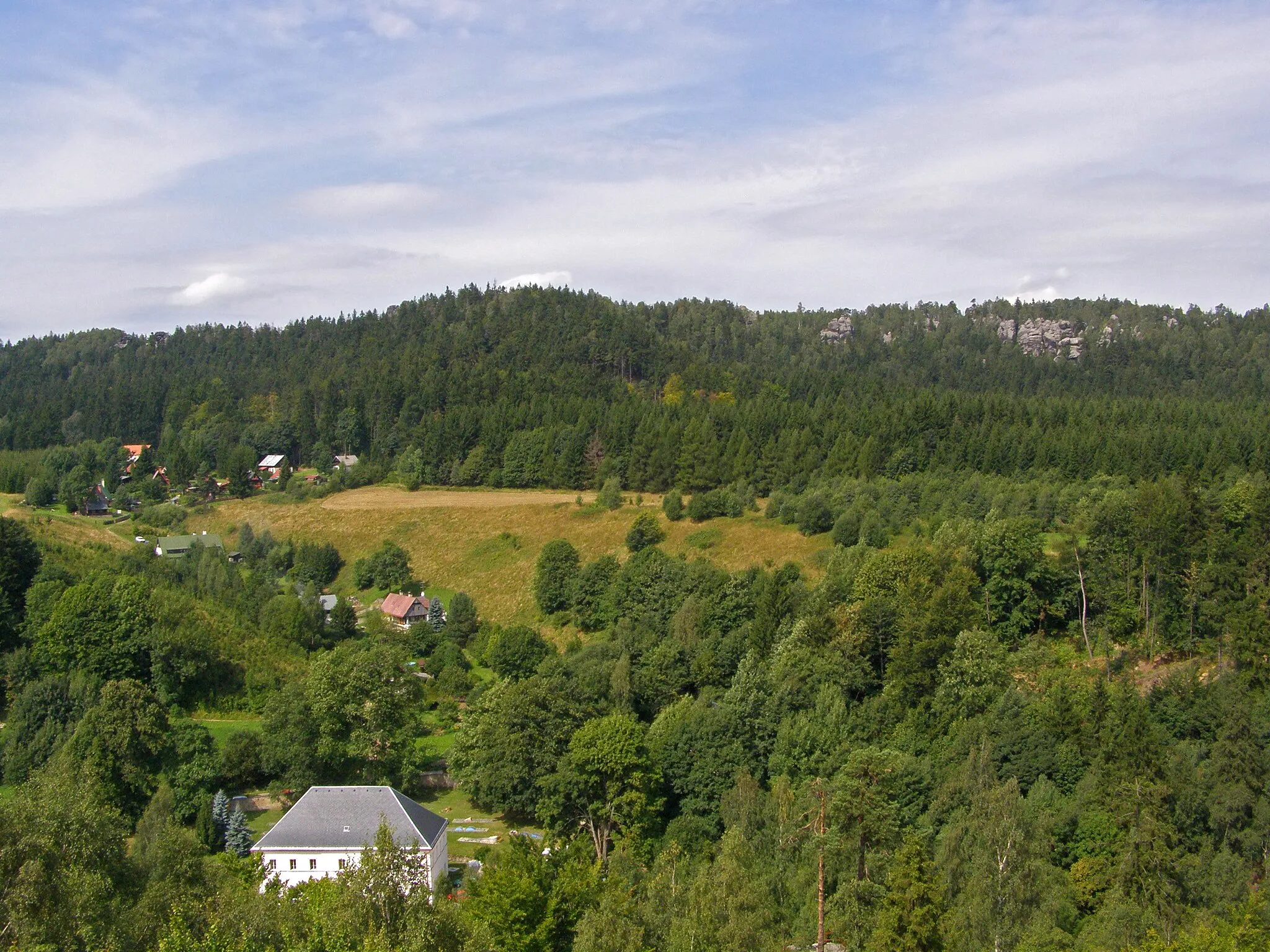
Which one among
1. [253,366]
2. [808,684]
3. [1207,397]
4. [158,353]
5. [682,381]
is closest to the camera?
[808,684]

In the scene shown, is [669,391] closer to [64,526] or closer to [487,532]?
[487,532]

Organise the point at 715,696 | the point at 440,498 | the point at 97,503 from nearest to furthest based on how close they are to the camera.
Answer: the point at 715,696, the point at 440,498, the point at 97,503

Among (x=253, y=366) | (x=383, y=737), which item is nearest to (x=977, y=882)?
(x=383, y=737)

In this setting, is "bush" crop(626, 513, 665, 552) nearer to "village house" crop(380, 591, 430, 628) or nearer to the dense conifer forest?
the dense conifer forest

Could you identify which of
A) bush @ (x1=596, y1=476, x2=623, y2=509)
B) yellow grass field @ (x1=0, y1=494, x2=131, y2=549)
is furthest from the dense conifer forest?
yellow grass field @ (x1=0, y1=494, x2=131, y2=549)

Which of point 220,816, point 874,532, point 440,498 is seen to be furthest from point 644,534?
point 220,816

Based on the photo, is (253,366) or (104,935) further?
(253,366)

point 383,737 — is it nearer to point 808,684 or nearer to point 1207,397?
point 808,684
